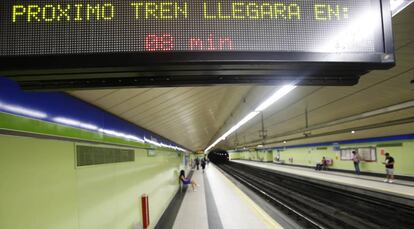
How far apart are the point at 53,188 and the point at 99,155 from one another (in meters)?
1.48

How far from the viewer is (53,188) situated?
285cm

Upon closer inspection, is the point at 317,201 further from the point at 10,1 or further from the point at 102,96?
the point at 10,1

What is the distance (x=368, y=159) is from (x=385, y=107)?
1085 centimetres

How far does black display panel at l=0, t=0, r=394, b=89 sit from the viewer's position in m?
1.69

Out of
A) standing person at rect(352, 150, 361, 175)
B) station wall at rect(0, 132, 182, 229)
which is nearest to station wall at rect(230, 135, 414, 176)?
standing person at rect(352, 150, 361, 175)

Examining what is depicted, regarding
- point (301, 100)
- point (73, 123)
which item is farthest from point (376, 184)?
point (73, 123)

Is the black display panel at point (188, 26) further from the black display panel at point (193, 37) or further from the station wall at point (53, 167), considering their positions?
the station wall at point (53, 167)

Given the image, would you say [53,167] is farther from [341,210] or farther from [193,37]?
[341,210]

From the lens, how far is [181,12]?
1.82 metres

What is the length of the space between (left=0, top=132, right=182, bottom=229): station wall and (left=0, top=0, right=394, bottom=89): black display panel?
80 cm

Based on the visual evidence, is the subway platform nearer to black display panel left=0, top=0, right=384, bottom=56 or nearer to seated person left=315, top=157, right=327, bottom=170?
black display panel left=0, top=0, right=384, bottom=56

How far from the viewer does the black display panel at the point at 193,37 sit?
169cm

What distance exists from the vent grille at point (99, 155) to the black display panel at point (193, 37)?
75.0 inches

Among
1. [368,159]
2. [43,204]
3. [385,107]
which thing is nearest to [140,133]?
[43,204]
